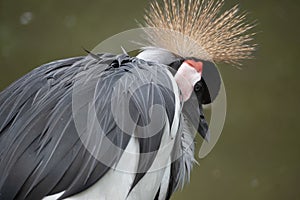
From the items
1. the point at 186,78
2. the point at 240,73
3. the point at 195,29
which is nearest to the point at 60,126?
the point at 186,78

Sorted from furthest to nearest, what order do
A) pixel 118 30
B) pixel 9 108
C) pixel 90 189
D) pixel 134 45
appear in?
pixel 118 30, pixel 134 45, pixel 9 108, pixel 90 189

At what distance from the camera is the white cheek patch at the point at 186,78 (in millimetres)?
1597

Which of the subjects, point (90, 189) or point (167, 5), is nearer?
point (90, 189)

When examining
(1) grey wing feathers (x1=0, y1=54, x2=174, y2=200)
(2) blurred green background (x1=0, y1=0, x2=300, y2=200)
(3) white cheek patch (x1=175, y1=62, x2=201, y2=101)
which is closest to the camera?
(1) grey wing feathers (x1=0, y1=54, x2=174, y2=200)

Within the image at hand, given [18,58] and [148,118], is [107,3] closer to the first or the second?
[18,58]

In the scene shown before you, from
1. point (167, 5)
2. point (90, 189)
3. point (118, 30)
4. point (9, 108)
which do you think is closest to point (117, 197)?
point (90, 189)

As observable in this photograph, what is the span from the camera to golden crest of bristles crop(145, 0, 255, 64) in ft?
5.35

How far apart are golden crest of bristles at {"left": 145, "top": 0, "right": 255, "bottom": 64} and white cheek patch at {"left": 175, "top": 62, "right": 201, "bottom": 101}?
0.13 feet

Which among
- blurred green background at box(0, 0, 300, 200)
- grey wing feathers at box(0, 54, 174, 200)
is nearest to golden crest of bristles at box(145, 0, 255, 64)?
grey wing feathers at box(0, 54, 174, 200)

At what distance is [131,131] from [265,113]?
141 centimetres

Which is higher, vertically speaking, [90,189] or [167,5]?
[167,5]

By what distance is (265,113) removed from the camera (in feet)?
8.52

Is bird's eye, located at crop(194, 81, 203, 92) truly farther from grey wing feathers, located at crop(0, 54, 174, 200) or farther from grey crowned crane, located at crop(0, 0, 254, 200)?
grey wing feathers, located at crop(0, 54, 174, 200)

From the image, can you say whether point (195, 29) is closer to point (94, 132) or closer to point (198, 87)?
point (198, 87)
